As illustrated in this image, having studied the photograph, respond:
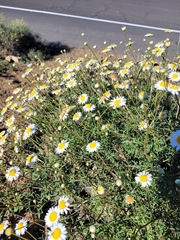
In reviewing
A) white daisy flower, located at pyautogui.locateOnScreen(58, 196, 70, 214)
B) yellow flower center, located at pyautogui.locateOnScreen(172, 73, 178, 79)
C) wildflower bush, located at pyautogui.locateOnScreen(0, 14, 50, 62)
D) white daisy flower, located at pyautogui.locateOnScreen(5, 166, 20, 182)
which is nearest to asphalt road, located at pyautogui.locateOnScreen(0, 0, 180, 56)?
wildflower bush, located at pyautogui.locateOnScreen(0, 14, 50, 62)

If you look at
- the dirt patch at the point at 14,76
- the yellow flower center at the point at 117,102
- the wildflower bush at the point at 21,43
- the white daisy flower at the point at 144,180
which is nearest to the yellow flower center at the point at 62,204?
the white daisy flower at the point at 144,180

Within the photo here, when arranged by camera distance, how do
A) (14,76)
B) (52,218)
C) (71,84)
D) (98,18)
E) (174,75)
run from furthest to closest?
(98,18), (14,76), (71,84), (174,75), (52,218)

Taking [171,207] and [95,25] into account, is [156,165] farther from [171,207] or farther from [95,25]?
[95,25]

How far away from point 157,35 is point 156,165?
5.23 m

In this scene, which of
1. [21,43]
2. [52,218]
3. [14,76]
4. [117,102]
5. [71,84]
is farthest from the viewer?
[21,43]

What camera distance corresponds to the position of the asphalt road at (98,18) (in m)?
7.25

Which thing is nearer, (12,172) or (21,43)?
(12,172)

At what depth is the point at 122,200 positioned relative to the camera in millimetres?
2422

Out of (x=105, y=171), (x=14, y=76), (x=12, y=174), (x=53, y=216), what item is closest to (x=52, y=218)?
(x=53, y=216)

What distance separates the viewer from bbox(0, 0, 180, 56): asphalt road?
23.8 feet

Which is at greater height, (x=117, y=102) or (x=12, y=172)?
(x=117, y=102)

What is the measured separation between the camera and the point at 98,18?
8375 mm

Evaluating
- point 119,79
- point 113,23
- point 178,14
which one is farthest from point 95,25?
point 119,79

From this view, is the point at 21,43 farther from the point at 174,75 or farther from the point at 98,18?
the point at 174,75
